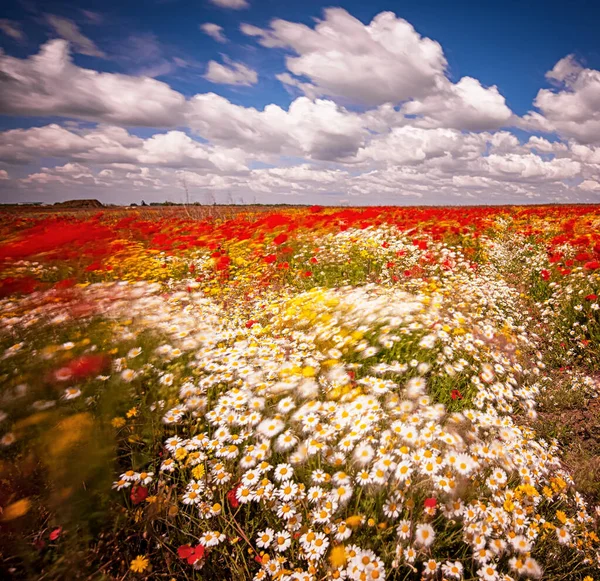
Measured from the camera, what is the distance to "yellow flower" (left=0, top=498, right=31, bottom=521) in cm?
195

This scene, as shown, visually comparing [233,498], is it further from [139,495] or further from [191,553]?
[139,495]

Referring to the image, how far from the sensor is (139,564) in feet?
6.01

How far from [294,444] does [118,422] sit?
1517 millimetres

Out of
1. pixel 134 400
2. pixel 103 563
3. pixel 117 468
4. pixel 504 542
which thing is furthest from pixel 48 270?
pixel 504 542

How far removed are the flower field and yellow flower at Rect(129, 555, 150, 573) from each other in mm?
15

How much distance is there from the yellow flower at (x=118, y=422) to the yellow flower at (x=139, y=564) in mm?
969

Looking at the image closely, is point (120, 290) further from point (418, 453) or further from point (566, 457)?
point (566, 457)

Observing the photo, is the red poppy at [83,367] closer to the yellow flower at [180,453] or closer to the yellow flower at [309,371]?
the yellow flower at [180,453]

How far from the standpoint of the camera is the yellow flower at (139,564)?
182cm

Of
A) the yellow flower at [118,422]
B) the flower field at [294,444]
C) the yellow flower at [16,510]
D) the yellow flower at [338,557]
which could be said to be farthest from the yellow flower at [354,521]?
the yellow flower at [16,510]

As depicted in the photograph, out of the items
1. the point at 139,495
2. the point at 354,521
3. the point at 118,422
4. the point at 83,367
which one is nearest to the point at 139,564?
the point at 139,495

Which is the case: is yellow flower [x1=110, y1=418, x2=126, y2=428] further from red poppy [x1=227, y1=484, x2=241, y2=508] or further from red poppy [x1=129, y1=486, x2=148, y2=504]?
red poppy [x1=227, y1=484, x2=241, y2=508]

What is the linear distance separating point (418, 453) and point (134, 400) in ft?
8.22

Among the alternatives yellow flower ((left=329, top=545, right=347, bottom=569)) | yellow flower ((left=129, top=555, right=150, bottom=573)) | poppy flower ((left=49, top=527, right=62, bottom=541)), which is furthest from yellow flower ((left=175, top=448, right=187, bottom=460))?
yellow flower ((left=329, top=545, right=347, bottom=569))
